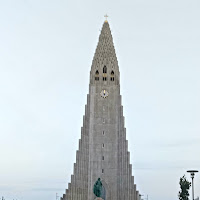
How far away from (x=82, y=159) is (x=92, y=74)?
57.4 ft

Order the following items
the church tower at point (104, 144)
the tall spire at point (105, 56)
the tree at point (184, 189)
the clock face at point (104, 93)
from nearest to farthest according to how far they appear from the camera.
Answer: the tree at point (184, 189) → the church tower at point (104, 144) → the clock face at point (104, 93) → the tall spire at point (105, 56)

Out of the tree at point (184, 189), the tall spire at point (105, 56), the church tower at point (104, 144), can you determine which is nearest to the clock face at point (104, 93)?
the church tower at point (104, 144)

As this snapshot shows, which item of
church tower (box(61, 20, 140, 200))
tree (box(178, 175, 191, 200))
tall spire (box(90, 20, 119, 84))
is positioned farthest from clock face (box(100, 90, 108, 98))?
tree (box(178, 175, 191, 200))

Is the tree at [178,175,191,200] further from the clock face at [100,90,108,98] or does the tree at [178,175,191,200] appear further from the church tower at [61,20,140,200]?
the clock face at [100,90,108,98]

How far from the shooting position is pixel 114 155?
6969 cm

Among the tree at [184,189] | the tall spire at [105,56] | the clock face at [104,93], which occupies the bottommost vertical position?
the tree at [184,189]

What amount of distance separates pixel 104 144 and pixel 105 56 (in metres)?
18.5

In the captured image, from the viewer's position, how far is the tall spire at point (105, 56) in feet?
246

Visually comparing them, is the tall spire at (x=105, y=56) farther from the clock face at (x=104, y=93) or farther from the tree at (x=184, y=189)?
the tree at (x=184, y=189)

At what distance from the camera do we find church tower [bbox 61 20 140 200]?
67.2 meters

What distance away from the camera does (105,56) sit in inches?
2995

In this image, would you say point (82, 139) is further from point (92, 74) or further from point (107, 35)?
point (107, 35)

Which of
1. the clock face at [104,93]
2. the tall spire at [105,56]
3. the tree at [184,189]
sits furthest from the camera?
the tall spire at [105,56]

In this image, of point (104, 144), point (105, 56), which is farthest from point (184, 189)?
point (105, 56)
